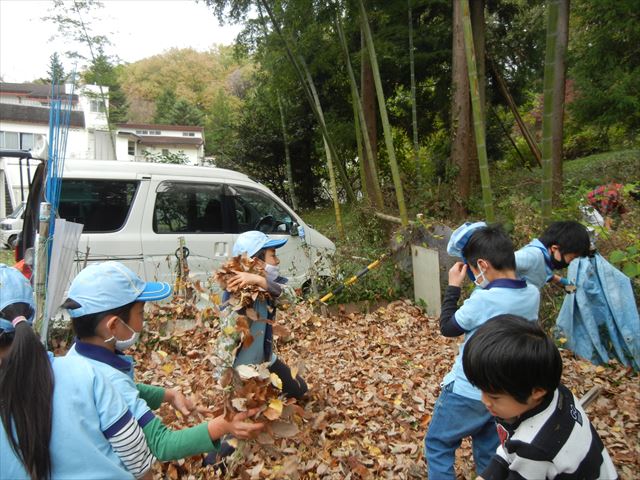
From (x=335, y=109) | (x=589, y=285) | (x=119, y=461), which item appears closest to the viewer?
(x=119, y=461)

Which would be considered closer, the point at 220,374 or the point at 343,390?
the point at 220,374

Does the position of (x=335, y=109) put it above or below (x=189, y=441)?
above

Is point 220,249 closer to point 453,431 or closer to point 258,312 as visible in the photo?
point 258,312

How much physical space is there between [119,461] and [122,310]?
51 centimetres

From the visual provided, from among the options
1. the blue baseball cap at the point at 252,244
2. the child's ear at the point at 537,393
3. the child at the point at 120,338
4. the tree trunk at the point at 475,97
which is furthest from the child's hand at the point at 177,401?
the tree trunk at the point at 475,97

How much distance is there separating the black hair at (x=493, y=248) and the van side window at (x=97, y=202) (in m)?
4.06

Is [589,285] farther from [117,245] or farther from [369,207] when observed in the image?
[117,245]

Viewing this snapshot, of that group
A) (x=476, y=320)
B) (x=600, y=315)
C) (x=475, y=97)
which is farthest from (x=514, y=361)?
(x=475, y=97)

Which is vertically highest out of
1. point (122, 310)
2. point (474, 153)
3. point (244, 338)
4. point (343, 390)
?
point (474, 153)

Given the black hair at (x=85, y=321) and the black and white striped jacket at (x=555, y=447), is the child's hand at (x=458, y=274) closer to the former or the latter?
the black and white striped jacket at (x=555, y=447)

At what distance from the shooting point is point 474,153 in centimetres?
936

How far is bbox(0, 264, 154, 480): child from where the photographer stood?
1.33 meters

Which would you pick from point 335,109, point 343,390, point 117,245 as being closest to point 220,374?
point 343,390

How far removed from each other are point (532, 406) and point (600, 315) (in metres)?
2.71
